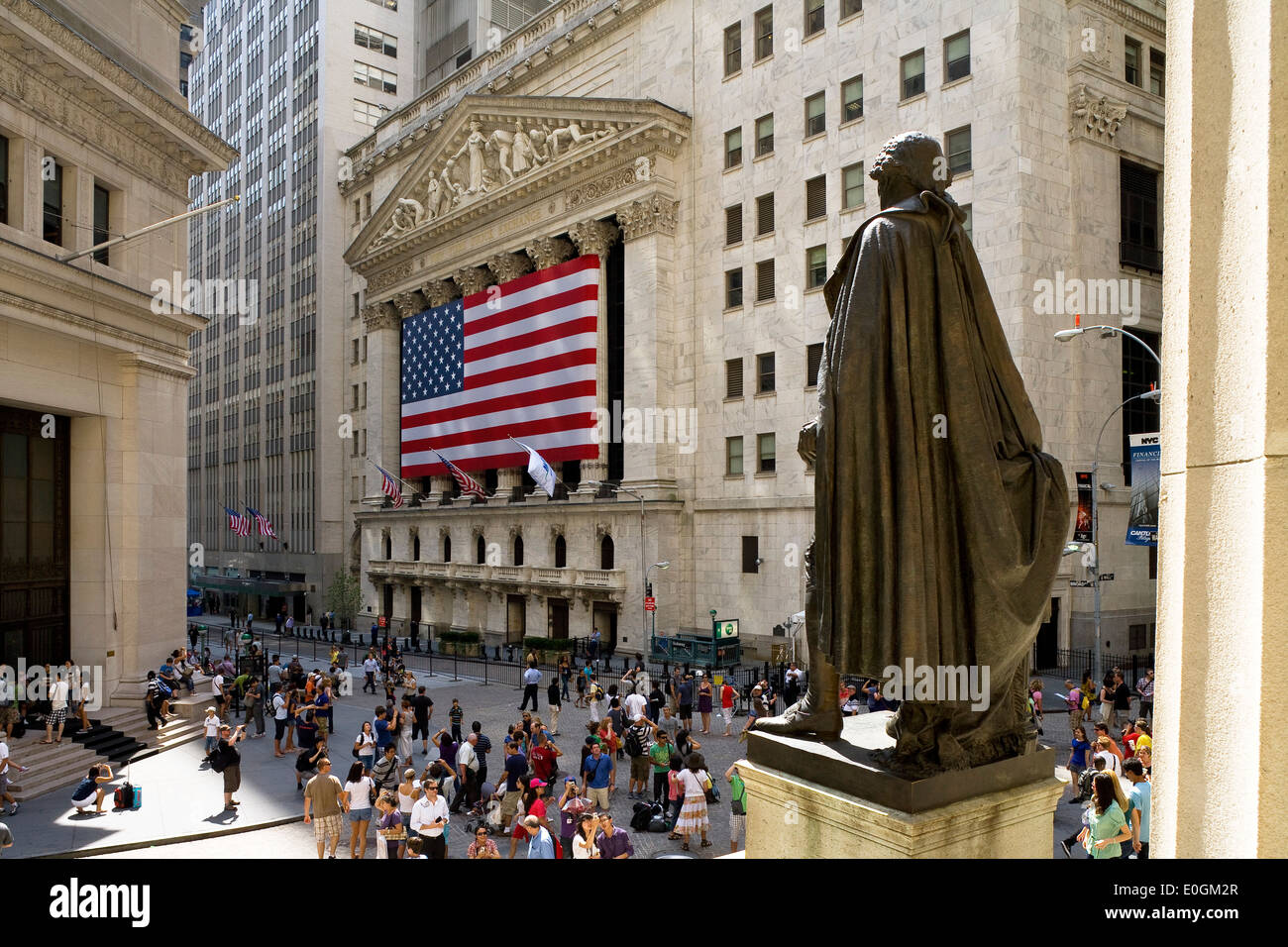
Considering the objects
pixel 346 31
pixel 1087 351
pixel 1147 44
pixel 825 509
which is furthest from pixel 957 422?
pixel 346 31

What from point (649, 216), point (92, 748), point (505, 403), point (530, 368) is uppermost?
point (649, 216)

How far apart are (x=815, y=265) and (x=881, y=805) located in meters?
34.8

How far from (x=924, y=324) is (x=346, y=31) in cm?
7551

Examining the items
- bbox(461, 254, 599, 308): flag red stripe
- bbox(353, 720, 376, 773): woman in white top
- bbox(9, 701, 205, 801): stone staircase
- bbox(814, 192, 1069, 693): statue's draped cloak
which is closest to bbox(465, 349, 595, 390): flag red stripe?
bbox(461, 254, 599, 308): flag red stripe

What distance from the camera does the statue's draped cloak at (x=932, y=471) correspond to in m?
4.08

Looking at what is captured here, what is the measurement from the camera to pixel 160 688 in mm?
22328

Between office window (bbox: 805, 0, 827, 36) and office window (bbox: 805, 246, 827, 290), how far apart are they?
8996 millimetres

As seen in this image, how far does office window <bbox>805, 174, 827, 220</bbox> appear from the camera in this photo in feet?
119

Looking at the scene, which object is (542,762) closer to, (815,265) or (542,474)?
(542,474)

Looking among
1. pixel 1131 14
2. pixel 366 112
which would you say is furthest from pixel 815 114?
pixel 366 112

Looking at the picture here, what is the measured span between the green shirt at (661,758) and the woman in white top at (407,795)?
4746 mm

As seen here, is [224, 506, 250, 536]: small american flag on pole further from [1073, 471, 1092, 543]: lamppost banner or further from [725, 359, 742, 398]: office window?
[1073, 471, 1092, 543]: lamppost banner

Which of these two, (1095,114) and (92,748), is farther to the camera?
(1095,114)

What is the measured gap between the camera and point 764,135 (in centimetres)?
3869
